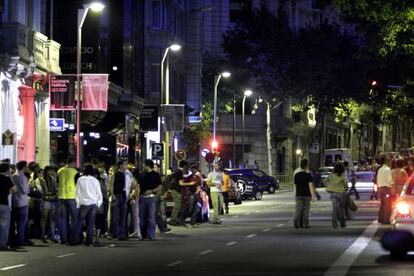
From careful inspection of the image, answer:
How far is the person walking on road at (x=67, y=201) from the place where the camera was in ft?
72.1

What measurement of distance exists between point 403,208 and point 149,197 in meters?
8.49

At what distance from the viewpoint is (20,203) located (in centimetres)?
2100

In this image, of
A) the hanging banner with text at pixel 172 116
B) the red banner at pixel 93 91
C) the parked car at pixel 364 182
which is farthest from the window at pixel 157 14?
the red banner at pixel 93 91

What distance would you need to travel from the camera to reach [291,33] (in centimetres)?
7475

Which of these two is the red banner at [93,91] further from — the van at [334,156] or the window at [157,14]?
the van at [334,156]

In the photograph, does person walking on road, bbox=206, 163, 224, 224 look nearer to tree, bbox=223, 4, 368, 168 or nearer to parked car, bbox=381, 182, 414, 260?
parked car, bbox=381, 182, 414, 260

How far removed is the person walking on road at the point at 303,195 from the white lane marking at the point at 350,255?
5.61 ft

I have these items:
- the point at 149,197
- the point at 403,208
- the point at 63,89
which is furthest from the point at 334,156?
the point at 403,208

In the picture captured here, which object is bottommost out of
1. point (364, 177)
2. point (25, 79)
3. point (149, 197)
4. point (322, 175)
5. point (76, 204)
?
point (76, 204)

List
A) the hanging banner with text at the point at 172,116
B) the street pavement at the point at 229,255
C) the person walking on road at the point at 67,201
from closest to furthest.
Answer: the street pavement at the point at 229,255 < the person walking on road at the point at 67,201 < the hanging banner with text at the point at 172,116

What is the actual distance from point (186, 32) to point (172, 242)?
44.0 m

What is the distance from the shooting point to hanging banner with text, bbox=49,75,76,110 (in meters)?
33.9

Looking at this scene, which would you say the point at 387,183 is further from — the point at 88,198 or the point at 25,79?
the point at 25,79

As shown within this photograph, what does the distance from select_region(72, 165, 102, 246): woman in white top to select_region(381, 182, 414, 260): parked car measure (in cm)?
745
